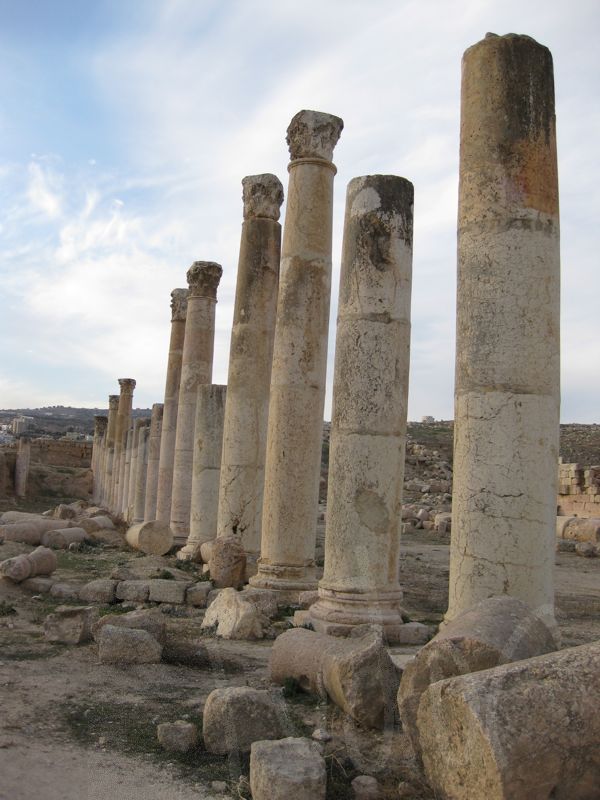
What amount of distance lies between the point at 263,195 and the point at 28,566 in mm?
7971

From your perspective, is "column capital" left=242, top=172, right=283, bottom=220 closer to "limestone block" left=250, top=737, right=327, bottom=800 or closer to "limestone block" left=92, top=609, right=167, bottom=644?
"limestone block" left=92, top=609, right=167, bottom=644

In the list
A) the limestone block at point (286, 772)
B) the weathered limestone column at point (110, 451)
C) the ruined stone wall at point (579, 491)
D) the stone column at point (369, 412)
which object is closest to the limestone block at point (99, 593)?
the stone column at point (369, 412)

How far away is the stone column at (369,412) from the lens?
9.45 m

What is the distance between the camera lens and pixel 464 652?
17.6ft

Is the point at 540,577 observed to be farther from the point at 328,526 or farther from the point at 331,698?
the point at 328,526

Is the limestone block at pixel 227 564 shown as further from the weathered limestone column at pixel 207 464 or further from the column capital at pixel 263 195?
the column capital at pixel 263 195

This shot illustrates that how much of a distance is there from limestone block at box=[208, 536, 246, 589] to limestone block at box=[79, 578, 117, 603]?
6.71 ft

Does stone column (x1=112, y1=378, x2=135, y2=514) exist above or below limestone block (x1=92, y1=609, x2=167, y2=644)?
above

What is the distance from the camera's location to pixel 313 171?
1257 centimetres

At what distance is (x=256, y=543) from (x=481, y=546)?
8.20 m

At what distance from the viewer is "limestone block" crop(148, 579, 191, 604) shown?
11945 millimetres

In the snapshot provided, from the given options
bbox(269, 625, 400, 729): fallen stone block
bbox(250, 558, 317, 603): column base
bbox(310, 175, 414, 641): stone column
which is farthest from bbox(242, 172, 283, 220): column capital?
bbox(269, 625, 400, 729): fallen stone block

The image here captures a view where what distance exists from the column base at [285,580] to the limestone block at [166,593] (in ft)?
3.62

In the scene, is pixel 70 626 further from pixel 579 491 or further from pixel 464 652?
pixel 579 491
